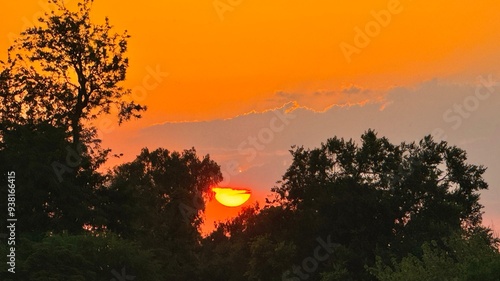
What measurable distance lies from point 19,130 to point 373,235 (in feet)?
86.4

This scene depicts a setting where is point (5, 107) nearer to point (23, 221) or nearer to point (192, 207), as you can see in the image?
point (23, 221)

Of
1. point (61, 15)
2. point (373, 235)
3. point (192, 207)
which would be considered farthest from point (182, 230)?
point (61, 15)

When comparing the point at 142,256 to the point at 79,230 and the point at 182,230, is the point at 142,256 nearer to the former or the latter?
the point at 79,230

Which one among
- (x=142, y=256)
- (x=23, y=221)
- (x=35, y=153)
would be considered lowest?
(x=142, y=256)

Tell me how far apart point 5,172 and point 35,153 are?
2759mm

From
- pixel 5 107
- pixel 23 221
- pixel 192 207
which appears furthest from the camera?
pixel 192 207

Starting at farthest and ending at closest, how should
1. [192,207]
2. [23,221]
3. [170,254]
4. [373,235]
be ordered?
[192,207]
[170,254]
[373,235]
[23,221]

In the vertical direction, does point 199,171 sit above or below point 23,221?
above

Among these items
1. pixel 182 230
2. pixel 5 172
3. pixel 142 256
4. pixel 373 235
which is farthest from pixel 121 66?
pixel 182 230

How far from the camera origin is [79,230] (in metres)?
63.0

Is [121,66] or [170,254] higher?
[121,66]

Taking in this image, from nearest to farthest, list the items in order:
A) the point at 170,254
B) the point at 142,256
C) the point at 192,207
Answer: the point at 142,256 < the point at 170,254 < the point at 192,207

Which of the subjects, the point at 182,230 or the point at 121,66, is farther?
the point at 182,230

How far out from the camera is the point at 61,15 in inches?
2643
